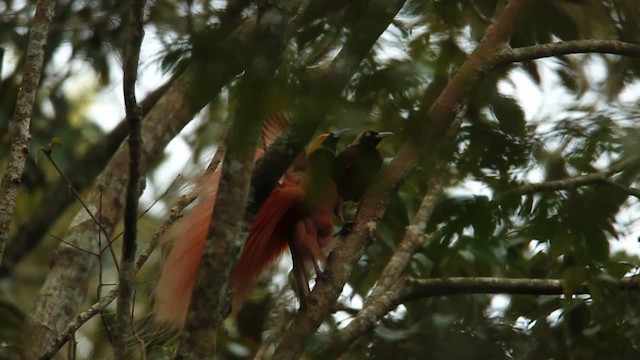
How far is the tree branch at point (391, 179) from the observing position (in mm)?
1767

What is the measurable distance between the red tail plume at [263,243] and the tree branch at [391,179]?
34 cm

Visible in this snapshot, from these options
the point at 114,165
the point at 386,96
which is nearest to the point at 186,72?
the point at 386,96

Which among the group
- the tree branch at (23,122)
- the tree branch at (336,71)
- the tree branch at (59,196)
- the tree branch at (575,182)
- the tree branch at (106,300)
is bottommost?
the tree branch at (575,182)

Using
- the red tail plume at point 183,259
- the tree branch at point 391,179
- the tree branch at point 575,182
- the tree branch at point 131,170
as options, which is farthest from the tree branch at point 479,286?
the tree branch at point 131,170

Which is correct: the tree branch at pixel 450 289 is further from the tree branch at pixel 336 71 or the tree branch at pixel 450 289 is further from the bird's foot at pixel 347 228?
the tree branch at pixel 336 71

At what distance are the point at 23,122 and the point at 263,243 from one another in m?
1.27

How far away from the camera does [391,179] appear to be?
129 inches

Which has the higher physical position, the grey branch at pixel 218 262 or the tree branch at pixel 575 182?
the grey branch at pixel 218 262

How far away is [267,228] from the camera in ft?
13.1

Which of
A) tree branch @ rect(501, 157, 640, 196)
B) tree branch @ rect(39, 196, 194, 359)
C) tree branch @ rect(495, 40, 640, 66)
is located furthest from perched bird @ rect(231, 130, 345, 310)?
tree branch @ rect(501, 157, 640, 196)

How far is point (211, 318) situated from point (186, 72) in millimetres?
1170

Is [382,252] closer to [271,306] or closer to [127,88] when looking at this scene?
[271,306]

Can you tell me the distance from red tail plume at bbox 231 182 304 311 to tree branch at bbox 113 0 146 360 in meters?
1.41

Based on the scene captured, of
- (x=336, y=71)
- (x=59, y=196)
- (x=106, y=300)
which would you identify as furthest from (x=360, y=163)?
(x=59, y=196)
